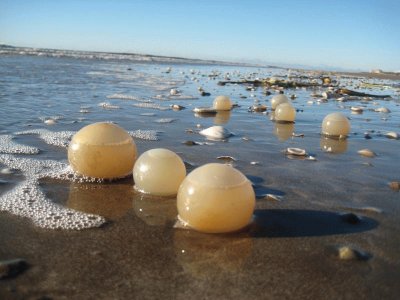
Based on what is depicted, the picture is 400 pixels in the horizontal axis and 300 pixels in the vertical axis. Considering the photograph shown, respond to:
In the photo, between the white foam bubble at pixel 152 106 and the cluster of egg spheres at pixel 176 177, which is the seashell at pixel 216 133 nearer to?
the cluster of egg spheres at pixel 176 177

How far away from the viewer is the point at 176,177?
3604 mm

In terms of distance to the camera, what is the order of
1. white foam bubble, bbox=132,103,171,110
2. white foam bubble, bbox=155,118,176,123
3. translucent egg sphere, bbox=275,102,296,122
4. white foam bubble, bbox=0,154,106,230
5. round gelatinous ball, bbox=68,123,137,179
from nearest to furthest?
white foam bubble, bbox=0,154,106,230 → round gelatinous ball, bbox=68,123,137,179 → white foam bubble, bbox=155,118,176,123 → translucent egg sphere, bbox=275,102,296,122 → white foam bubble, bbox=132,103,171,110

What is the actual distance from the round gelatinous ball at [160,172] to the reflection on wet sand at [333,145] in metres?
3.19

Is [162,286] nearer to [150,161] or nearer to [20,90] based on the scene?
[150,161]

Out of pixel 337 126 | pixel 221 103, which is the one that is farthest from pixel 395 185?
pixel 221 103

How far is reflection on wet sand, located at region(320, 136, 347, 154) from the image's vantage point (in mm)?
6085

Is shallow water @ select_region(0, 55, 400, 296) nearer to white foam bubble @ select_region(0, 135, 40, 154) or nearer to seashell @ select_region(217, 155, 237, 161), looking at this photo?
white foam bubble @ select_region(0, 135, 40, 154)

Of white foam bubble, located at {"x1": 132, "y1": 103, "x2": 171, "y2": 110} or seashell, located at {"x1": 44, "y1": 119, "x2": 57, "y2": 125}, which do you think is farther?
white foam bubble, located at {"x1": 132, "y1": 103, "x2": 171, "y2": 110}

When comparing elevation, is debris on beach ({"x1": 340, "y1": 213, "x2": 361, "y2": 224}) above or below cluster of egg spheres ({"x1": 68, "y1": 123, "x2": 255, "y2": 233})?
below

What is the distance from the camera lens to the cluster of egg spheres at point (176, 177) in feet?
9.52

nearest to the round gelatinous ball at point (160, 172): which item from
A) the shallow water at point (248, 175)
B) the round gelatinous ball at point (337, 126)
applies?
the shallow water at point (248, 175)

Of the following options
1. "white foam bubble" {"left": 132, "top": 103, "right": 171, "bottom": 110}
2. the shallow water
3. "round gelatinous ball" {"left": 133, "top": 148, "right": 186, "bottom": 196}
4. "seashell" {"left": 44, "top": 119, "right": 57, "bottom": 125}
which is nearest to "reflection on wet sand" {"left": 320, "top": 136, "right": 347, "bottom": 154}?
the shallow water

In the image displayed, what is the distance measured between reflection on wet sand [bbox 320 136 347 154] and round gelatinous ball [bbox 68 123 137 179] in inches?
132

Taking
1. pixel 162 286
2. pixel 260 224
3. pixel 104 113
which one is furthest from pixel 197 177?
pixel 104 113
